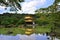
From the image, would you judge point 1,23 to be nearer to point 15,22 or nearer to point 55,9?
point 15,22

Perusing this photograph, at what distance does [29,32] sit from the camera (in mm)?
3400

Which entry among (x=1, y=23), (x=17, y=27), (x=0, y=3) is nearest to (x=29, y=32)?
(x=17, y=27)

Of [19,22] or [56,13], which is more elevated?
[56,13]

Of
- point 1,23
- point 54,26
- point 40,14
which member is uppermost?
point 40,14

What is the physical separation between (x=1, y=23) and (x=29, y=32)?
889 centimetres

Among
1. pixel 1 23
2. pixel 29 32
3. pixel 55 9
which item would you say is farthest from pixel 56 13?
pixel 1 23

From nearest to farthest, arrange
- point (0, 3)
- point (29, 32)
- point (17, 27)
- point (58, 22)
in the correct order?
point (29, 32), point (58, 22), point (17, 27), point (0, 3)

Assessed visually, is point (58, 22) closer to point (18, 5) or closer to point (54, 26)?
point (54, 26)

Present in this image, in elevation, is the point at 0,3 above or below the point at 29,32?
below

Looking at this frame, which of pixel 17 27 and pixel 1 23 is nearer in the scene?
pixel 17 27

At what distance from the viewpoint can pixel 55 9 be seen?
13.4ft

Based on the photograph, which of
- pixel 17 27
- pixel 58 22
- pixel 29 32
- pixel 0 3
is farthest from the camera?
pixel 0 3

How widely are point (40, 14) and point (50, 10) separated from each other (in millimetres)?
215

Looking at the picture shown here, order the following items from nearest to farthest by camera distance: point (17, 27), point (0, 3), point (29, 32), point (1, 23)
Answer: point (29, 32) → point (17, 27) → point (1, 23) → point (0, 3)
